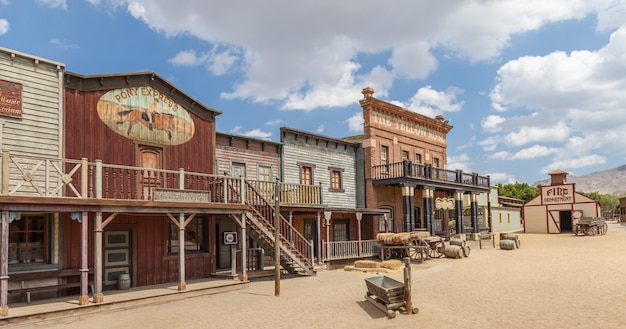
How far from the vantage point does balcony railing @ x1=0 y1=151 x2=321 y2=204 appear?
40.3 feet

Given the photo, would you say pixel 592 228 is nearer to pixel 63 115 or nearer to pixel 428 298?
pixel 428 298

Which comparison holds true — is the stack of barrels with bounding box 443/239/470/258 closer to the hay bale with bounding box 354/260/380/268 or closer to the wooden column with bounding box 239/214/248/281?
the hay bale with bounding box 354/260/380/268

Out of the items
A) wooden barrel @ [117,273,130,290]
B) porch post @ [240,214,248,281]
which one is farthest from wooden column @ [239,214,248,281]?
wooden barrel @ [117,273,130,290]

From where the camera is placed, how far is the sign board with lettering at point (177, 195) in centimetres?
1463

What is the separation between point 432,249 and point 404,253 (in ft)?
5.79

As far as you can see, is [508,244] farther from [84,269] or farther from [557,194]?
[84,269]

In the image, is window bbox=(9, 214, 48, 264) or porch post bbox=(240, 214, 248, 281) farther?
porch post bbox=(240, 214, 248, 281)

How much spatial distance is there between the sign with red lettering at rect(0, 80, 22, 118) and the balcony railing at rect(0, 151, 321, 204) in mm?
1319

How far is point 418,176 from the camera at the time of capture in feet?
97.0

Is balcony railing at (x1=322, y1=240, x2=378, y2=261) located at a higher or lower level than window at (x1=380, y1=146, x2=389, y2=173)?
lower

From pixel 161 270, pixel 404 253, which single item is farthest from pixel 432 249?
pixel 161 270

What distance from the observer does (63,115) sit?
1476 cm

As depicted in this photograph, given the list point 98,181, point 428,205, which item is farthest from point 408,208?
point 98,181

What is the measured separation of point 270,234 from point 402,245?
847 centimetres
